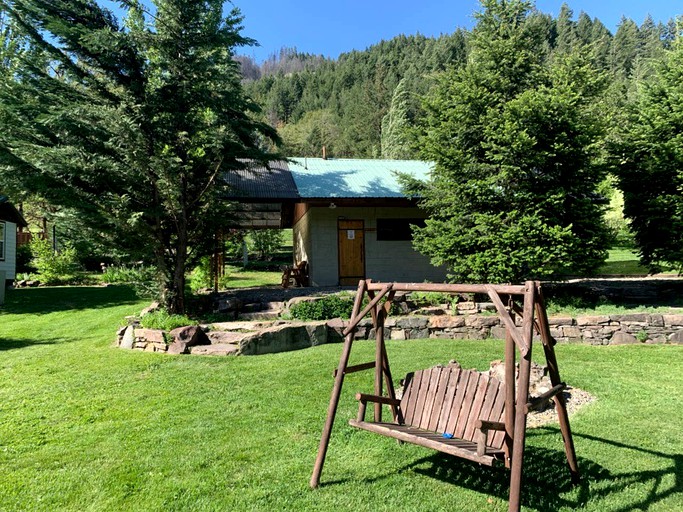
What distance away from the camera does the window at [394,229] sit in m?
15.6

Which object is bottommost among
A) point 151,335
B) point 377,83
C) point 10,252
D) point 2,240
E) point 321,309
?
point 151,335

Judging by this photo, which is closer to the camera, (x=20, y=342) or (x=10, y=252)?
(x=20, y=342)

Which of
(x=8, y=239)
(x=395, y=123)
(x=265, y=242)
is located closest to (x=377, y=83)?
(x=395, y=123)

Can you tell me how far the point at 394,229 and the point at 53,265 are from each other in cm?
1446

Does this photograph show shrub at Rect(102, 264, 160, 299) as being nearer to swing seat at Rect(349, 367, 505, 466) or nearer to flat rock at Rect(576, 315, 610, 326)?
swing seat at Rect(349, 367, 505, 466)

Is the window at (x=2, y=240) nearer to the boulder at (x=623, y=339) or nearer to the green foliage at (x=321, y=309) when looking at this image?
the green foliage at (x=321, y=309)

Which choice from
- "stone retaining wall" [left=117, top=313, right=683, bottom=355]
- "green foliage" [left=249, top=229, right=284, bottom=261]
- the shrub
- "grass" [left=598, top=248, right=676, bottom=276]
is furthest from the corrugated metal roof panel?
"grass" [left=598, top=248, right=676, bottom=276]

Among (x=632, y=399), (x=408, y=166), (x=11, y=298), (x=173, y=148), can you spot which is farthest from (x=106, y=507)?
(x=408, y=166)

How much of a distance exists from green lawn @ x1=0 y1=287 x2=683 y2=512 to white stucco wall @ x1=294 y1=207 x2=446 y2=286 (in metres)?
7.92

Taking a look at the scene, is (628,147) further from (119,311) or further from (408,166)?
(119,311)

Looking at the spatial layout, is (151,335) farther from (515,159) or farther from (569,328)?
(515,159)

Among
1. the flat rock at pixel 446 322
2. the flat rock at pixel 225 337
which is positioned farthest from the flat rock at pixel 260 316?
the flat rock at pixel 446 322

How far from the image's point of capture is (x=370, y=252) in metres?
15.5

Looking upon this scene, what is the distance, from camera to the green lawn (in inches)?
129
